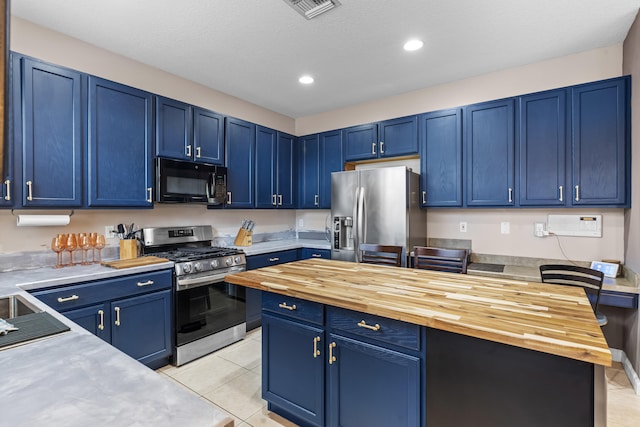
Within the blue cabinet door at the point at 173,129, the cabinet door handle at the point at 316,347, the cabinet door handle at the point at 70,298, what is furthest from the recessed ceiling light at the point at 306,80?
the cabinet door handle at the point at 70,298

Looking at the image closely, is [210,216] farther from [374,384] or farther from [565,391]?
[565,391]

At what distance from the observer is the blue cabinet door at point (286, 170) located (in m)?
4.24

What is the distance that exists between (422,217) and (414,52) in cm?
173

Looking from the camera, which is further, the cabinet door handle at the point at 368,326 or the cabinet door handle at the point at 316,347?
the cabinet door handle at the point at 316,347

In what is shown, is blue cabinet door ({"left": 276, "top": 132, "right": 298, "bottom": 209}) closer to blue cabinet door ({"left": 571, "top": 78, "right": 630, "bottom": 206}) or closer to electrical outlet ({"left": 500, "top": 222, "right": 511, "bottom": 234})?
electrical outlet ({"left": 500, "top": 222, "right": 511, "bottom": 234})

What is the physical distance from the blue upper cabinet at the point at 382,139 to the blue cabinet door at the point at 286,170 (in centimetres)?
81

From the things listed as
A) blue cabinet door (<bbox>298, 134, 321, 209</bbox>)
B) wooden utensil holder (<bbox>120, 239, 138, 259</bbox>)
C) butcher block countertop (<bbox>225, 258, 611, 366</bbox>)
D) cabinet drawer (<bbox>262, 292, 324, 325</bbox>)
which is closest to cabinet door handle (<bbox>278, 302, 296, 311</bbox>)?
cabinet drawer (<bbox>262, 292, 324, 325</bbox>)

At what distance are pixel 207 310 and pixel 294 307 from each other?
1.46 m

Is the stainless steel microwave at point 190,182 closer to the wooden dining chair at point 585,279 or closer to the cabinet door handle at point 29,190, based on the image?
the cabinet door handle at point 29,190

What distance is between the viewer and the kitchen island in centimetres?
114

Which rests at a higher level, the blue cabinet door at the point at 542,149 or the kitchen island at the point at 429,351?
the blue cabinet door at the point at 542,149

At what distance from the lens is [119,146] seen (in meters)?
2.66

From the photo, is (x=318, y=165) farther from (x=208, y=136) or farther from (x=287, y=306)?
(x=287, y=306)

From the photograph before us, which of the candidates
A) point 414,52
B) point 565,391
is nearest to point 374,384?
point 565,391
